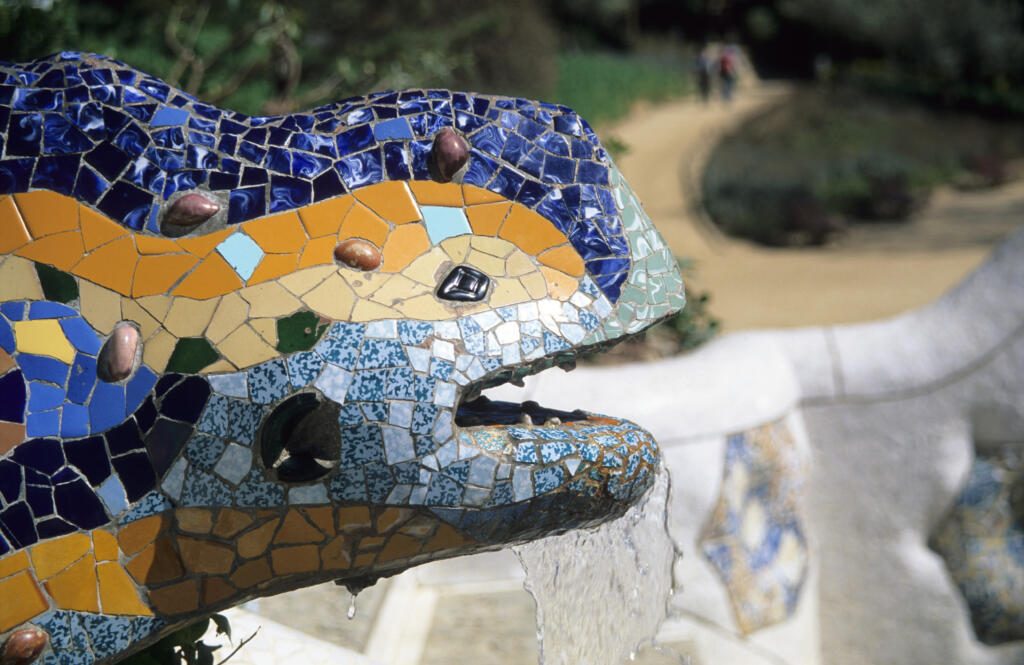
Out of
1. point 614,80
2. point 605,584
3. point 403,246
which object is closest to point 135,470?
point 403,246

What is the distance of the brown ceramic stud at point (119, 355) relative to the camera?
1.77 meters

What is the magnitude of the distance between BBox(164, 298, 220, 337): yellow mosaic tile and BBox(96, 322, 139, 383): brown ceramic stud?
0.05 metres

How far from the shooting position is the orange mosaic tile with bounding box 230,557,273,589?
1.81 m

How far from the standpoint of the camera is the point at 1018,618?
5.19 meters

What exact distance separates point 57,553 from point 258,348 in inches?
16.2

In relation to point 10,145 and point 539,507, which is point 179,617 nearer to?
point 539,507

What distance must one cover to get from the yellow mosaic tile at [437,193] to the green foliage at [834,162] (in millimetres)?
13778

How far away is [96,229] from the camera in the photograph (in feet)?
6.00

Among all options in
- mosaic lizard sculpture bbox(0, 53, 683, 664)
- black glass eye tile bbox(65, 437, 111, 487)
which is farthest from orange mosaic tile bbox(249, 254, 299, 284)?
black glass eye tile bbox(65, 437, 111, 487)

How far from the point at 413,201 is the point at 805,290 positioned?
10.3 m

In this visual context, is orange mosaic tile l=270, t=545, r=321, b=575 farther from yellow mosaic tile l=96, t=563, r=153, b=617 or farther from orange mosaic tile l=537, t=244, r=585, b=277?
orange mosaic tile l=537, t=244, r=585, b=277

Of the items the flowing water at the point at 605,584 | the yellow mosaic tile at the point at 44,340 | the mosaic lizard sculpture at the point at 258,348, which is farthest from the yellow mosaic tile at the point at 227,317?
the flowing water at the point at 605,584

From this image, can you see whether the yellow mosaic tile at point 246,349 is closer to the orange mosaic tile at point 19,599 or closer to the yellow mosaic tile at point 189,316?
the yellow mosaic tile at point 189,316

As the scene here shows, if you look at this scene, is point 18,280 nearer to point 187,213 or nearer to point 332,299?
point 187,213
